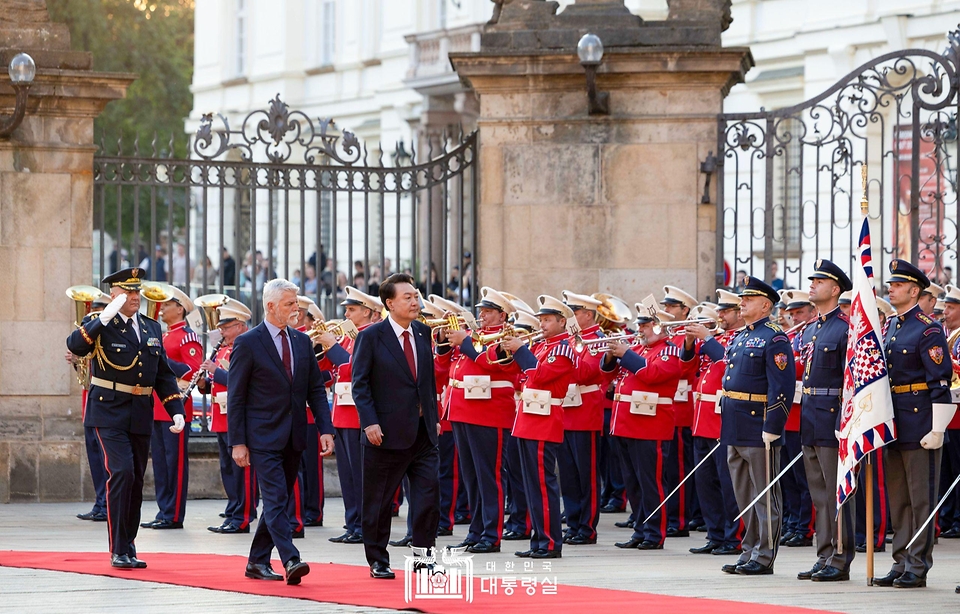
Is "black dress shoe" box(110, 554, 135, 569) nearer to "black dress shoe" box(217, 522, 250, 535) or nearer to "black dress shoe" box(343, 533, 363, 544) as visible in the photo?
"black dress shoe" box(343, 533, 363, 544)

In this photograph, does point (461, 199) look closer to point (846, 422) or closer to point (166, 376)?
point (166, 376)

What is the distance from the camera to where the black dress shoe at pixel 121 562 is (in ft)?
33.5

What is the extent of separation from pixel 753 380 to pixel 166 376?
3707mm

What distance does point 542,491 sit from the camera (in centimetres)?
1138

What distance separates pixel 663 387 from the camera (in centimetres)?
1255

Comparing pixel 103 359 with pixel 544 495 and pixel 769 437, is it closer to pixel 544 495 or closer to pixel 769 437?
pixel 544 495

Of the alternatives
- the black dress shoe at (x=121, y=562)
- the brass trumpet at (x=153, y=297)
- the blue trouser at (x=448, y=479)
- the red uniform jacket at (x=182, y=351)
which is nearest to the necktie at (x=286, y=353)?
the black dress shoe at (x=121, y=562)

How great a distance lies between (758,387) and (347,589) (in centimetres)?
298

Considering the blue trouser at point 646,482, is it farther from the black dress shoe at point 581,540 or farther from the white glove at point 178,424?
the white glove at point 178,424

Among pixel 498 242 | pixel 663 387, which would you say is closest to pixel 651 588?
pixel 663 387

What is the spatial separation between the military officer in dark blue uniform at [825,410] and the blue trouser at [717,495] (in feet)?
3.28

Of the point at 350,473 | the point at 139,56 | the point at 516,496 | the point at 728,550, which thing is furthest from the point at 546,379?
the point at 139,56

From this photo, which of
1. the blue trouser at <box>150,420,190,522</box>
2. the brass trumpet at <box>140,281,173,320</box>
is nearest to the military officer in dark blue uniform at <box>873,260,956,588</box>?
the brass trumpet at <box>140,281,173,320</box>

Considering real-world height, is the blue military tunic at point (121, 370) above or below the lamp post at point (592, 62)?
below
